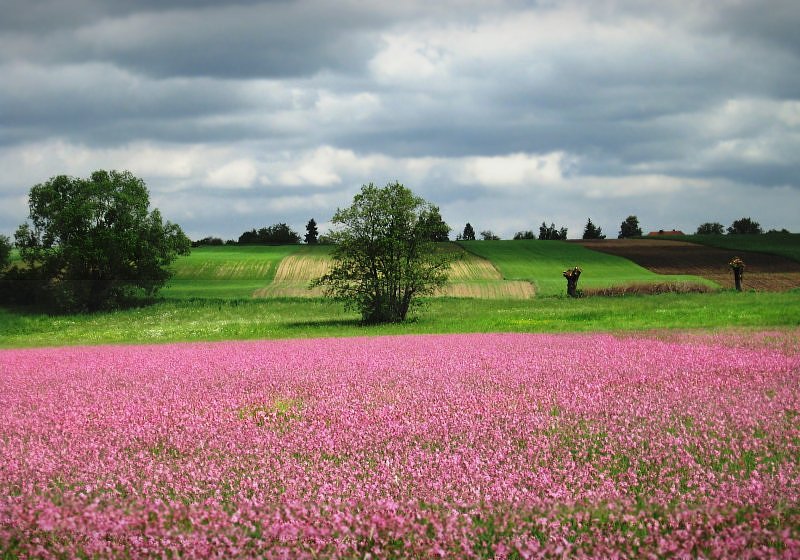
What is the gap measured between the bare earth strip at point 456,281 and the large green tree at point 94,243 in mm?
9138

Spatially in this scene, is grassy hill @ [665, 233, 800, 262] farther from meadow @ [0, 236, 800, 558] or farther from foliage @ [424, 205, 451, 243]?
meadow @ [0, 236, 800, 558]

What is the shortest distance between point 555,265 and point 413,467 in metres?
73.5

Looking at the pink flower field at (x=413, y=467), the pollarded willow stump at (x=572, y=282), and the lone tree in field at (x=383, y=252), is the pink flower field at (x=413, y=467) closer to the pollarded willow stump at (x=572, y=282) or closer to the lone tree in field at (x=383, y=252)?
the lone tree in field at (x=383, y=252)

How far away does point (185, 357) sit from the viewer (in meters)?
18.6

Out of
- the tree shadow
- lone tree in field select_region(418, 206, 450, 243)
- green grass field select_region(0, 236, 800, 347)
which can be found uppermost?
lone tree in field select_region(418, 206, 450, 243)

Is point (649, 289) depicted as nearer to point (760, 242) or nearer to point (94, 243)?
point (94, 243)

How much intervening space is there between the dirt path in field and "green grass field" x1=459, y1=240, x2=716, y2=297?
2.66m

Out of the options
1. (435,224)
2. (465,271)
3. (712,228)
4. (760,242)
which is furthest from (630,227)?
(435,224)

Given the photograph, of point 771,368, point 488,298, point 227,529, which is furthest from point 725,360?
point 488,298

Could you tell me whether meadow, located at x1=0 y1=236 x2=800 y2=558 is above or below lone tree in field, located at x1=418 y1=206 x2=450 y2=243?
→ below

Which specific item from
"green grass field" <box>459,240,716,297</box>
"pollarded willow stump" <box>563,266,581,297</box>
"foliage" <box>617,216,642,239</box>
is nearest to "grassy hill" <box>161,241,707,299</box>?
"green grass field" <box>459,240,716,297</box>

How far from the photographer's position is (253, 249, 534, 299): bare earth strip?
5838cm

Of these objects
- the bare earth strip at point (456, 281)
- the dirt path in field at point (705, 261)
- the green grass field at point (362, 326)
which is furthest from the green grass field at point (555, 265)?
the green grass field at point (362, 326)

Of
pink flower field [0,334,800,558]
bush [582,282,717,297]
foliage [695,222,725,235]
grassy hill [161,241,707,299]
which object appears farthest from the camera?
foliage [695,222,725,235]
